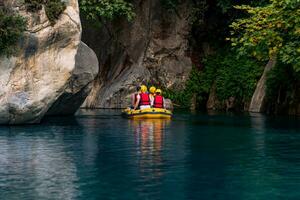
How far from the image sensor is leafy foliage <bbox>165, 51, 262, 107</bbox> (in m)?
47.0

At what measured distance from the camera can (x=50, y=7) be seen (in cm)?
3119

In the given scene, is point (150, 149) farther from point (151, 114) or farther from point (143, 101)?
point (143, 101)

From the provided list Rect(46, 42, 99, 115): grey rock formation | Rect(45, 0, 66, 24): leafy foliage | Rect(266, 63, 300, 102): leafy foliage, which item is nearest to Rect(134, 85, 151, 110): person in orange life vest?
Rect(46, 42, 99, 115): grey rock formation

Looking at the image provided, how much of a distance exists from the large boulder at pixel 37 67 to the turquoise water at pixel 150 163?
1.35 metres

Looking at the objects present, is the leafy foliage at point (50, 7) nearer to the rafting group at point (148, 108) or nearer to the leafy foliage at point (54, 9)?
the leafy foliage at point (54, 9)

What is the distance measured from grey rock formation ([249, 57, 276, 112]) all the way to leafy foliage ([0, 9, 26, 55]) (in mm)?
18750

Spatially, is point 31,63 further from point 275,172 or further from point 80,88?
point 275,172

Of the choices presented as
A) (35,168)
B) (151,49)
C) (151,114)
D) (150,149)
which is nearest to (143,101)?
(151,114)

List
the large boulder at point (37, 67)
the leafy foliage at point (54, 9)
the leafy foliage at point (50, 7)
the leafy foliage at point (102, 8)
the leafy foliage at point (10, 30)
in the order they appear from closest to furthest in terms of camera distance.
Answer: the leafy foliage at point (10, 30), the large boulder at point (37, 67), the leafy foliage at point (50, 7), the leafy foliage at point (54, 9), the leafy foliage at point (102, 8)

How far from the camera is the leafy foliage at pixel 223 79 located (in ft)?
154

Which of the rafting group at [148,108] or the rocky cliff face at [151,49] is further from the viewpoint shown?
the rocky cliff face at [151,49]

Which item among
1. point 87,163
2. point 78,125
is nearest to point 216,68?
point 78,125

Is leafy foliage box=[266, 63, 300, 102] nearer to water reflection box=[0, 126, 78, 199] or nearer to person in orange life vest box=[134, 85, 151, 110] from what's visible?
person in orange life vest box=[134, 85, 151, 110]

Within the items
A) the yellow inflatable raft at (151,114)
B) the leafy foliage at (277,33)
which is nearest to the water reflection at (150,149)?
the yellow inflatable raft at (151,114)
